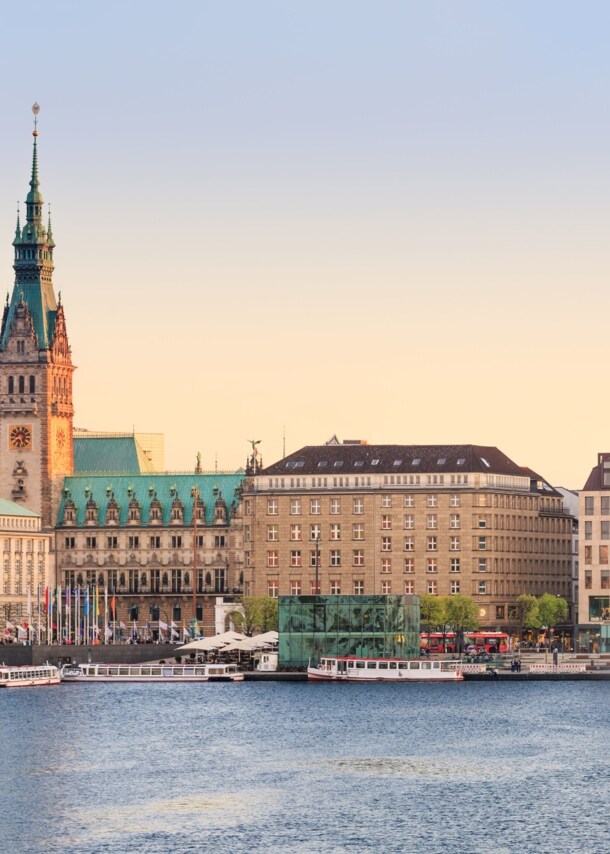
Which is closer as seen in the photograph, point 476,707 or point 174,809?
point 174,809

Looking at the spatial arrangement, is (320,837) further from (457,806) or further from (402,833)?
(457,806)

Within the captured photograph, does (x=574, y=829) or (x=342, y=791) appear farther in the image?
(x=342, y=791)

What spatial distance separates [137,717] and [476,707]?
24.7m

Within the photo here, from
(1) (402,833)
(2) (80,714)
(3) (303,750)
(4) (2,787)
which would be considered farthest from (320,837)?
(2) (80,714)

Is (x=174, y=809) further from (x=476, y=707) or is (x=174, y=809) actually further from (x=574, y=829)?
(x=476, y=707)

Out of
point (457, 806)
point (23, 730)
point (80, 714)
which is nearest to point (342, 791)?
point (457, 806)

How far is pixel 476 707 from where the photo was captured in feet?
644

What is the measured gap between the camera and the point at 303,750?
161375 mm

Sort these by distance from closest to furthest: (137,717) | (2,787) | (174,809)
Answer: (174,809)
(2,787)
(137,717)

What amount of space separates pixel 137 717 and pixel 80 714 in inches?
201

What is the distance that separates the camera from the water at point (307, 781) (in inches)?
4882

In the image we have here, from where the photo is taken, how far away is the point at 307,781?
144m

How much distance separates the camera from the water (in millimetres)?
124000

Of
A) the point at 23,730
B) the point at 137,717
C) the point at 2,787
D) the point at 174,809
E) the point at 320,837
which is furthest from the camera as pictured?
the point at 137,717
